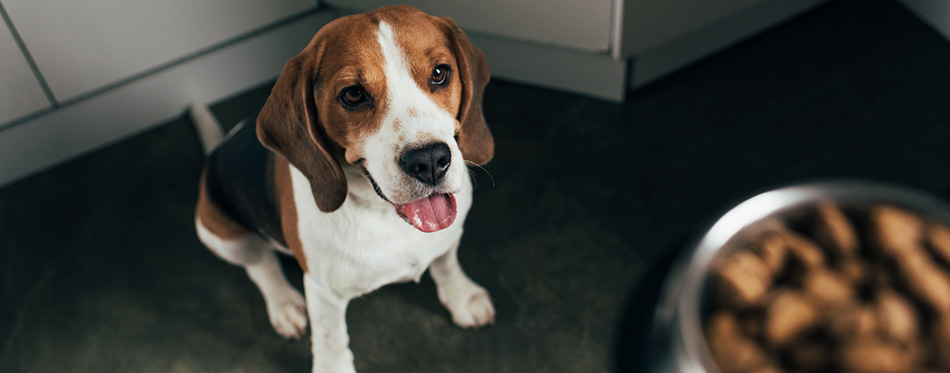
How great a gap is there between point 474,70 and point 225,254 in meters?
1.09

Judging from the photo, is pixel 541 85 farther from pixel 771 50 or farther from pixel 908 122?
pixel 908 122

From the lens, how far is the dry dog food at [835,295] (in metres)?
0.74

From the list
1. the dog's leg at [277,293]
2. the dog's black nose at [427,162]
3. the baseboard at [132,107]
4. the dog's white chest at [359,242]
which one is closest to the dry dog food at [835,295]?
the dog's black nose at [427,162]

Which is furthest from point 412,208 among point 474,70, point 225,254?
point 225,254

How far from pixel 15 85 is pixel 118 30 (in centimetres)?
47

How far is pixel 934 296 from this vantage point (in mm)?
732

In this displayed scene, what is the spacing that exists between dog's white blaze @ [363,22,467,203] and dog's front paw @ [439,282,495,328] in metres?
0.97

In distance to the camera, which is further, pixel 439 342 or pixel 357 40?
pixel 439 342

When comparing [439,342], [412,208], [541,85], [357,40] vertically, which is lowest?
[439,342]

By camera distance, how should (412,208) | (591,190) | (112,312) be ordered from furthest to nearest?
(591,190) < (112,312) < (412,208)

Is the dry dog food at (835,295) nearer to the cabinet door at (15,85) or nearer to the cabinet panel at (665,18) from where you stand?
the cabinet panel at (665,18)

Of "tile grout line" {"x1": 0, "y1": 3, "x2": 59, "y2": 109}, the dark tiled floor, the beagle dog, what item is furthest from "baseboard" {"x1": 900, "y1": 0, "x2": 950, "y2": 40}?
"tile grout line" {"x1": 0, "y1": 3, "x2": 59, "y2": 109}

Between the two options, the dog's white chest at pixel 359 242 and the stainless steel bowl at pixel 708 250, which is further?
the dog's white chest at pixel 359 242

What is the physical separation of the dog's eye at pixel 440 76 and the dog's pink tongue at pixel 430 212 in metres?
0.24
